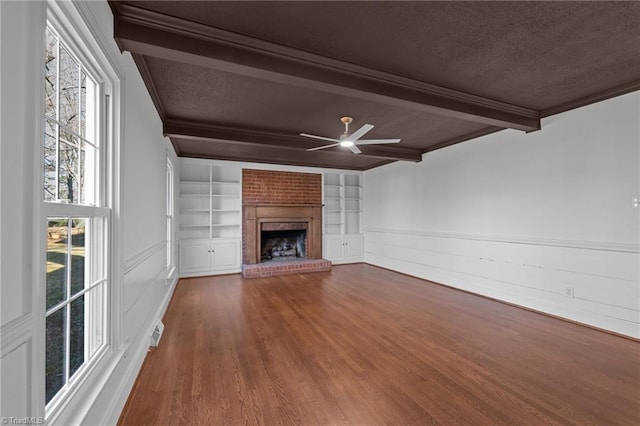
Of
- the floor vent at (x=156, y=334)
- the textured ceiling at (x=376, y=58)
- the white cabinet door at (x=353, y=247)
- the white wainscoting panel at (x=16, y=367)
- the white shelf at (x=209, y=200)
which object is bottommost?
the floor vent at (x=156, y=334)

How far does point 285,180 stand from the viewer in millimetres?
6633

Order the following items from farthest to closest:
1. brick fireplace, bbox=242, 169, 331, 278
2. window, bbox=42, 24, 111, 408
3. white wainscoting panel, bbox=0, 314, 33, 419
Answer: brick fireplace, bbox=242, 169, 331, 278
window, bbox=42, 24, 111, 408
white wainscoting panel, bbox=0, 314, 33, 419

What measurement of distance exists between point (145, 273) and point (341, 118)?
288cm

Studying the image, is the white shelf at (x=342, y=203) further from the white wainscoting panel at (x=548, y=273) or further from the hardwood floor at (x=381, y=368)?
the hardwood floor at (x=381, y=368)

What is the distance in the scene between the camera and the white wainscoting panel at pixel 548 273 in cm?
298

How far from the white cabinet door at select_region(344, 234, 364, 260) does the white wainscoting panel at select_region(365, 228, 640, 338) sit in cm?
209

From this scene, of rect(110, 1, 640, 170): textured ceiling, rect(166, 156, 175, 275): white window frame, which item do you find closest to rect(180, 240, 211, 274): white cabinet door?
rect(166, 156, 175, 275): white window frame

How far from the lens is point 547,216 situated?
3.62m

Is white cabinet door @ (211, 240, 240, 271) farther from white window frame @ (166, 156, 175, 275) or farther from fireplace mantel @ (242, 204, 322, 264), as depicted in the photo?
white window frame @ (166, 156, 175, 275)

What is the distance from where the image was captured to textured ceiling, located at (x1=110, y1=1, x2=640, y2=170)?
5.93 ft

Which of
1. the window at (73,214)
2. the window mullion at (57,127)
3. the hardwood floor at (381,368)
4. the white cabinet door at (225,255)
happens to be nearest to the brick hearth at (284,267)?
the white cabinet door at (225,255)

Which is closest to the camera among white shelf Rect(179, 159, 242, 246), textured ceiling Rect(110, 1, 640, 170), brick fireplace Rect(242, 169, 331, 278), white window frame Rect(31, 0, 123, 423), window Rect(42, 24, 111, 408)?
white window frame Rect(31, 0, 123, 423)

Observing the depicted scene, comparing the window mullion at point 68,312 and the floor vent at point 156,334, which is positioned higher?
the window mullion at point 68,312

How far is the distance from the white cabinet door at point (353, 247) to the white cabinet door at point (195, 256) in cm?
344
